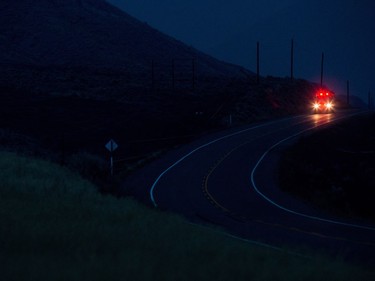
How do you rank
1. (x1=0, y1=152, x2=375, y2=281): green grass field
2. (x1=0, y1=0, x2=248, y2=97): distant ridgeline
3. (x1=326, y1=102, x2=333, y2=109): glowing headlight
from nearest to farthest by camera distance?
(x1=0, y1=152, x2=375, y2=281): green grass field, (x1=326, y1=102, x2=333, y2=109): glowing headlight, (x1=0, y1=0, x2=248, y2=97): distant ridgeline

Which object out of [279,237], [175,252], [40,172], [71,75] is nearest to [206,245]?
[175,252]

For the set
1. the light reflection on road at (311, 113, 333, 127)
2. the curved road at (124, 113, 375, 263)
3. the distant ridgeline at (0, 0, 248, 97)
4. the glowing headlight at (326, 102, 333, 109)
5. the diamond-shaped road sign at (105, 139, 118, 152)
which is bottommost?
the curved road at (124, 113, 375, 263)

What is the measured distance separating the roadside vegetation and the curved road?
131 centimetres

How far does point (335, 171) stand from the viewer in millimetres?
36406

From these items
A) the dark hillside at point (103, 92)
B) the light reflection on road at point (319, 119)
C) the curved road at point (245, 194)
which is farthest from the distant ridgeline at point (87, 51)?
the curved road at point (245, 194)

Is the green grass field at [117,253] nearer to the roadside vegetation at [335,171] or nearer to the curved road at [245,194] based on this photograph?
the curved road at [245,194]

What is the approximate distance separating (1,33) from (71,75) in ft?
131

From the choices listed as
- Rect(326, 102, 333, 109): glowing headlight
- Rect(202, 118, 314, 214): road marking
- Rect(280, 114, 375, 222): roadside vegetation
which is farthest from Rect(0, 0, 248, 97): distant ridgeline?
Rect(280, 114, 375, 222): roadside vegetation

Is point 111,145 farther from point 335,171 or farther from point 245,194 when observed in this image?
point 335,171

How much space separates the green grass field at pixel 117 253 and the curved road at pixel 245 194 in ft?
14.5

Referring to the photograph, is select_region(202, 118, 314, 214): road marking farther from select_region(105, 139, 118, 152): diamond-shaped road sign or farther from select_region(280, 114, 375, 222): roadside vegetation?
select_region(105, 139, 118, 152): diamond-shaped road sign

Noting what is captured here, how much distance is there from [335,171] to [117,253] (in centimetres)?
2863

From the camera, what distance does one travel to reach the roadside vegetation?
98.5 feet

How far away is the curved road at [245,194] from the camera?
18297 millimetres
